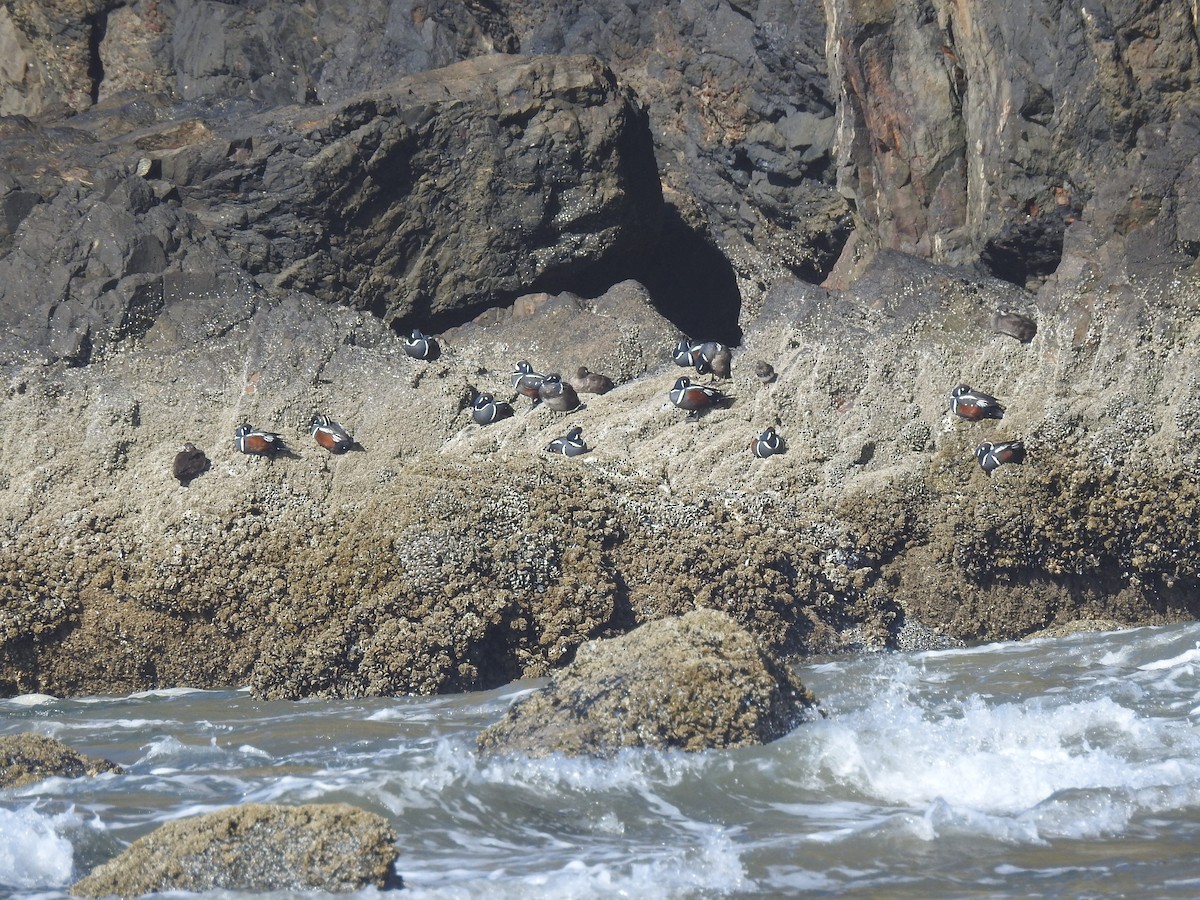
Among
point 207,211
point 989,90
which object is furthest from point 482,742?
point 207,211

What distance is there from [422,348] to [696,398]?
11.0ft

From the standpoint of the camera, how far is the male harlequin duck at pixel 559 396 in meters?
12.5

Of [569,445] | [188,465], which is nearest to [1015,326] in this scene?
[569,445]

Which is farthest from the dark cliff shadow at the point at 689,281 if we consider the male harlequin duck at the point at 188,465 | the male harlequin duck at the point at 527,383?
the male harlequin duck at the point at 188,465

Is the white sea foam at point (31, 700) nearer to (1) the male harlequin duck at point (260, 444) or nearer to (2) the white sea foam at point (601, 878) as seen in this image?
(1) the male harlequin duck at point (260, 444)

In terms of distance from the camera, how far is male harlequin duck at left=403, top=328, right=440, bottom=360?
13.6 meters

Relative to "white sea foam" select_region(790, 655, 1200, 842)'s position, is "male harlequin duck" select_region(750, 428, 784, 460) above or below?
above

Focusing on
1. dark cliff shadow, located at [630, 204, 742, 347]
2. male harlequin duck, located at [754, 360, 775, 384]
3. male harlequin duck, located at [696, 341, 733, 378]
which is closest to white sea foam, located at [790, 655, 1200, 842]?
male harlequin duck, located at [754, 360, 775, 384]

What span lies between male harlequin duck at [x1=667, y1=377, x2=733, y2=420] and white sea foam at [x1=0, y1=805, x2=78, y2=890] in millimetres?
6896

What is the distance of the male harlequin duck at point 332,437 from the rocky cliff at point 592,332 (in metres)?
0.13

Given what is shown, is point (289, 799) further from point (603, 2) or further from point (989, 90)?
point (603, 2)

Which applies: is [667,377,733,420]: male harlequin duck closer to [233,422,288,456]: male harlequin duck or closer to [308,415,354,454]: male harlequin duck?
[308,415,354,454]: male harlequin duck

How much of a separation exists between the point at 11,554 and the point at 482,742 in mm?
5706

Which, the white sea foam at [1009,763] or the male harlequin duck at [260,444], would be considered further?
the male harlequin duck at [260,444]
